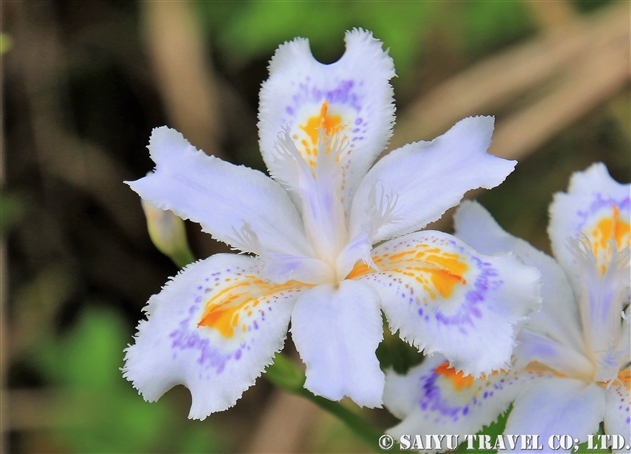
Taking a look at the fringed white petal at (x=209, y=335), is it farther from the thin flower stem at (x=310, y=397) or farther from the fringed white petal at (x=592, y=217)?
the fringed white petal at (x=592, y=217)

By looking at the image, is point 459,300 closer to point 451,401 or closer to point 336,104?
point 451,401

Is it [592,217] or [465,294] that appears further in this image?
[592,217]

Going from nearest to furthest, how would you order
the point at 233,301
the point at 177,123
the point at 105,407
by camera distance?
the point at 233,301
the point at 105,407
the point at 177,123

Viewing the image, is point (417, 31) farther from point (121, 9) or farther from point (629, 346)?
point (629, 346)

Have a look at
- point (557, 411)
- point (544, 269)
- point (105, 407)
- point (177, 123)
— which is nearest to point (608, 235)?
point (544, 269)

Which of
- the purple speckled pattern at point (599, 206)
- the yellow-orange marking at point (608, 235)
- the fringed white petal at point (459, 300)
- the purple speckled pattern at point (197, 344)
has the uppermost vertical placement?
the purple speckled pattern at point (599, 206)

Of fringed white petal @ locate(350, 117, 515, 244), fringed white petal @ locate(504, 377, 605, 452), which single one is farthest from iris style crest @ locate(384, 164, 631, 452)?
fringed white petal @ locate(350, 117, 515, 244)

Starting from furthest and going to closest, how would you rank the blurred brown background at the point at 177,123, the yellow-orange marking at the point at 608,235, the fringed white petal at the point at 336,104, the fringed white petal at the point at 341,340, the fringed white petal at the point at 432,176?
the blurred brown background at the point at 177,123 < the yellow-orange marking at the point at 608,235 < the fringed white petal at the point at 336,104 < the fringed white petal at the point at 432,176 < the fringed white petal at the point at 341,340

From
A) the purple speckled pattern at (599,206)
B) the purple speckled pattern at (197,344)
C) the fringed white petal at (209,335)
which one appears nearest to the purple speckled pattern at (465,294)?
the fringed white petal at (209,335)
